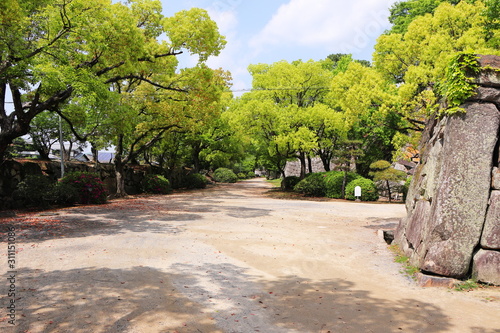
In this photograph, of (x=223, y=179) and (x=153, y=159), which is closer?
(x=153, y=159)

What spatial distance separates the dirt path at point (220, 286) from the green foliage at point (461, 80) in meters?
3.21

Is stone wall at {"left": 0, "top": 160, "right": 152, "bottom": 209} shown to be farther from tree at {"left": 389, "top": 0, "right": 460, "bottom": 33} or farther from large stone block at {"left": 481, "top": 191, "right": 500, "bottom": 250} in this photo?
tree at {"left": 389, "top": 0, "right": 460, "bottom": 33}

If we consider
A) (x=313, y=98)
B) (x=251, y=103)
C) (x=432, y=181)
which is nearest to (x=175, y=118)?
(x=251, y=103)

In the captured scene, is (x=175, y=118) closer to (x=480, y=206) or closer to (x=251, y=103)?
(x=251, y=103)

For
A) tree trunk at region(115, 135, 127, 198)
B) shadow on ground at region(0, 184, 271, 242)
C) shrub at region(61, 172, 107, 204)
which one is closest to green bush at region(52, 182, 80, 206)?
shrub at region(61, 172, 107, 204)

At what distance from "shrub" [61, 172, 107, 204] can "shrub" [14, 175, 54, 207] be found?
1162 mm

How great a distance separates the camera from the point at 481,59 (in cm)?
590

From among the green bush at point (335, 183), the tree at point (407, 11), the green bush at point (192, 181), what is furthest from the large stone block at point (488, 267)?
the green bush at point (192, 181)

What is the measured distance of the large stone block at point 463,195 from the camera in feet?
17.8

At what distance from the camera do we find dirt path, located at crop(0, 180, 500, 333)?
12.8 ft

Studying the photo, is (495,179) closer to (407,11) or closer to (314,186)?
(314,186)

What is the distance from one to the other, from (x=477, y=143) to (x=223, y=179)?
36118 millimetres

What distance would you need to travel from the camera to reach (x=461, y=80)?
18.8 ft

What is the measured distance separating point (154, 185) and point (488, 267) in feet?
67.8
